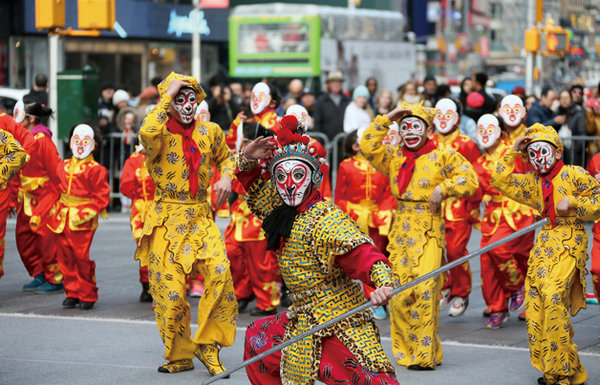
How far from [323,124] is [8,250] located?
5718 millimetres

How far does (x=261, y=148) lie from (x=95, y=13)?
9.81m

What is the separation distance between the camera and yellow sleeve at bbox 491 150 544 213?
7.86 meters

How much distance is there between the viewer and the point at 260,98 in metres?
10.9

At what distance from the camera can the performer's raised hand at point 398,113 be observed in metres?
8.19

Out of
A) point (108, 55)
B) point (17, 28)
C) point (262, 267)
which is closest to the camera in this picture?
point (262, 267)

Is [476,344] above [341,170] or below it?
below

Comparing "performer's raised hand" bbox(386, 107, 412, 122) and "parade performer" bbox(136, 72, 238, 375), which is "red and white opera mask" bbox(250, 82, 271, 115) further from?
"parade performer" bbox(136, 72, 238, 375)

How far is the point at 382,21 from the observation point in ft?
98.4

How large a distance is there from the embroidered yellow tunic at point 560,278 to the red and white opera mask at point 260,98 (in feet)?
12.2

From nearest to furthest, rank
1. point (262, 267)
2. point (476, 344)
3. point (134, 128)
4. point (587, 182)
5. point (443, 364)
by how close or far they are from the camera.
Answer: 1. point (587, 182)
2. point (443, 364)
3. point (476, 344)
4. point (262, 267)
5. point (134, 128)

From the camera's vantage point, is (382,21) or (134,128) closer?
(134,128)

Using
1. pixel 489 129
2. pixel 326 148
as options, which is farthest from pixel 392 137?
pixel 326 148

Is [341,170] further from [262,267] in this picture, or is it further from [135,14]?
[135,14]

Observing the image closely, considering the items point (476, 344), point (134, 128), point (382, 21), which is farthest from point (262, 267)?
point (382, 21)
